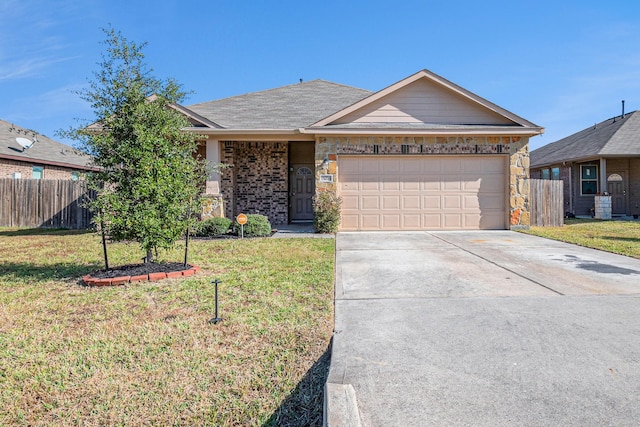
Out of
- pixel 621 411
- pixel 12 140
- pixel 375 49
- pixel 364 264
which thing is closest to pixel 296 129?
pixel 375 49

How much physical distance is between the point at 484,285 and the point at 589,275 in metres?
1.82

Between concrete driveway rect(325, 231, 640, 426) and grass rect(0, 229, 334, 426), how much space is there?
34 centimetres

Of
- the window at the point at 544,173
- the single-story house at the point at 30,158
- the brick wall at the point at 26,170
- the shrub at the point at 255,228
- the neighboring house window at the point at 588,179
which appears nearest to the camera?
the shrub at the point at 255,228

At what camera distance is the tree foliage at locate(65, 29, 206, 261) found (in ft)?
16.5

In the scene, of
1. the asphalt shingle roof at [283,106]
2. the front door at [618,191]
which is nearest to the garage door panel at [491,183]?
the asphalt shingle roof at [283,106]

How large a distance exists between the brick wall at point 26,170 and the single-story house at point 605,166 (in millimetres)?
25689

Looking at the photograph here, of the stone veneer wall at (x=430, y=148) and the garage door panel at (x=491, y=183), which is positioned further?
the garage door panel at (x=491, y=183)

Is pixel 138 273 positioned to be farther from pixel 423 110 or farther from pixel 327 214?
pixel 423 110

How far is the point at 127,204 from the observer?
5.01 m

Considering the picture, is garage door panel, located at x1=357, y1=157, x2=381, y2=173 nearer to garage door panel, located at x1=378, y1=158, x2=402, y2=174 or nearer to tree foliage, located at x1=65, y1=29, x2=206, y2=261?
garage door panel, located at x1=378, y1=158, x2=402, y2=174

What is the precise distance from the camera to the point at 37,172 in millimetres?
17469

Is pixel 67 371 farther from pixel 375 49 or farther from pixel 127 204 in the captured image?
pixel 375 49

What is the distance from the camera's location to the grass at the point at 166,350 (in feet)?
7.29

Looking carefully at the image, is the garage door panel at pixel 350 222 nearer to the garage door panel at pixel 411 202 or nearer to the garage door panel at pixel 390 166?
the garage door panel at pixel 411 202
